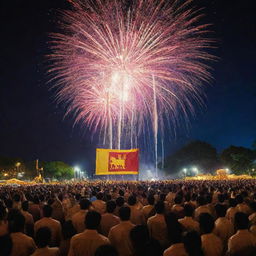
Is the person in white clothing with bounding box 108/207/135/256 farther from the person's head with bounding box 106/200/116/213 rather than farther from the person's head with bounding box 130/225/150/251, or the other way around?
the person's head with bounding box 106/200/116/213

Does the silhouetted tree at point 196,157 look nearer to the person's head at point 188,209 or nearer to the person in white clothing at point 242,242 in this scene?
the person's head at point 188,209

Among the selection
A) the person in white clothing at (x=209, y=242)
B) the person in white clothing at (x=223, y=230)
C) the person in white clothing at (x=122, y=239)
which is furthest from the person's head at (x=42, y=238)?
the person in white clothing at (x=223, y=230)

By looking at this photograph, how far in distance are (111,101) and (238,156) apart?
4371 centimetres

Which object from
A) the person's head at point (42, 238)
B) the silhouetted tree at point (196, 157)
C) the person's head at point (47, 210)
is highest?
the silhouetted tree at point (196, 157)

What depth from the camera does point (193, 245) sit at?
356 centimetres

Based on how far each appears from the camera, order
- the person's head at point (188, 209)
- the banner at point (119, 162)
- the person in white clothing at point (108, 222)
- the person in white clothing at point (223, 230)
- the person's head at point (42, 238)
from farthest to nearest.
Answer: the banner at point (119, 162)
the person in white clothing at point (108, 222)
the person's head at point (188, 209)
the person in white clothing at point (223, 230)
the person's head at point (42, 238)

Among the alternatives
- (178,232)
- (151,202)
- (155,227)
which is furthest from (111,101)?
(178,232)

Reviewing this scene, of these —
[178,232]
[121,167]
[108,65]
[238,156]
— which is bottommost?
[178,232]

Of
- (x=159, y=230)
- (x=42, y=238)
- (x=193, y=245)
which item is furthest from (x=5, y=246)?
(x=159, y=230)

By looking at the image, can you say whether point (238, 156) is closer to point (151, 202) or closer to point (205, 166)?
point (205, 166)

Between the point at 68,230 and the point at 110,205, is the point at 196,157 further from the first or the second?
the point at 68,230

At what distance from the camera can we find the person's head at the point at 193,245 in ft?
11.6

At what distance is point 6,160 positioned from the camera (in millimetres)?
83750

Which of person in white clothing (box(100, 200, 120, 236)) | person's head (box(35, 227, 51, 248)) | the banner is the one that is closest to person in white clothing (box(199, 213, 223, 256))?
person in white clothing (box(100, 200, 120, 236))
